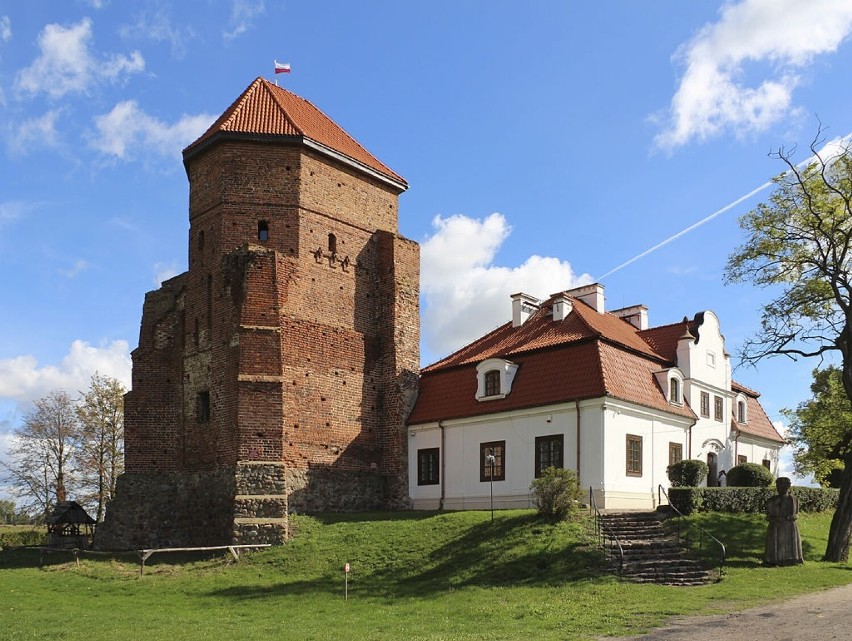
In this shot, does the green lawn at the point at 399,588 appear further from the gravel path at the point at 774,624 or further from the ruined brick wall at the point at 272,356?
the ruined brick wall at the point at 272,356

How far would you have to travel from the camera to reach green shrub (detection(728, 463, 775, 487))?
24.7 m

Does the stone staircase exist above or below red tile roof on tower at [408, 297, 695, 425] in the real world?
below

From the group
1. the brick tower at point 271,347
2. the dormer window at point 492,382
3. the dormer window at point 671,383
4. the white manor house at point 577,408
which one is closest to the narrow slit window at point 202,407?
the brick tower at point 271,347

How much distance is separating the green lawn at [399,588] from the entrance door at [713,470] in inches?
159

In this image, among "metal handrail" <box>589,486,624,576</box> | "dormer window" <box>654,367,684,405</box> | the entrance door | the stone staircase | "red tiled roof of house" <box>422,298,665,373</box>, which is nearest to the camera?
the stone staircase

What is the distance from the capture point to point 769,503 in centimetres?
1930

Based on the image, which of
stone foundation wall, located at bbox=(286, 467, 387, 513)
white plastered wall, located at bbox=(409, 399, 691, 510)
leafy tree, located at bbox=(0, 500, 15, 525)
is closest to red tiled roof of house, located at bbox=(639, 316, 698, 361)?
white plastered wall, located at bbox=(409, 399, 691, 510)

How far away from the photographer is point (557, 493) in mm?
20562

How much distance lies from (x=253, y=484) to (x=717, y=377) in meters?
16.5

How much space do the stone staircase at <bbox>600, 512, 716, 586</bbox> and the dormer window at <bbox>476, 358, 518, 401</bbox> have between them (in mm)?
6171

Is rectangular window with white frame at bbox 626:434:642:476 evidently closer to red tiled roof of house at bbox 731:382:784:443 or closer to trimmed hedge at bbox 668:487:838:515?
trimmed hedge at bbox 668:487:838:515

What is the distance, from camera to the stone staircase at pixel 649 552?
57.5ft

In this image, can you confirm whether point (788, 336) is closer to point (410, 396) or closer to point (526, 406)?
point (526, 406)

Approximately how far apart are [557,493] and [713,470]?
34.9 ft
